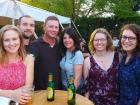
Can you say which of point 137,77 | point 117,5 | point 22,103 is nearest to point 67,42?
point 137,77

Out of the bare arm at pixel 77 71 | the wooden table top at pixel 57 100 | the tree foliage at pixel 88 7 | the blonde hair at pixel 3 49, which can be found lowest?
the wooden table top at pixel 57 100

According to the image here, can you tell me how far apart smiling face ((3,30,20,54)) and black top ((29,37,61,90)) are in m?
0.68

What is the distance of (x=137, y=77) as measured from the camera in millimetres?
3605

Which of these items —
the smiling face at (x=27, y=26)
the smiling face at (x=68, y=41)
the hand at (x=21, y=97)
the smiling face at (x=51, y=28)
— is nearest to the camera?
the hand at (x=21, y=97)

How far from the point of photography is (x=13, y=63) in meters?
3.45

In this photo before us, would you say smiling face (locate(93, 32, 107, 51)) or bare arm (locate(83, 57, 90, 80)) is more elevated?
smiling face (locate(93, 32, 107, 51))

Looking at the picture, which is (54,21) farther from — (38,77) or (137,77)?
(137,77)

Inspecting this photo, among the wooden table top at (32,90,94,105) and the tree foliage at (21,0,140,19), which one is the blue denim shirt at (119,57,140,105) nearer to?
the wooden table top at (32,90,94,105)

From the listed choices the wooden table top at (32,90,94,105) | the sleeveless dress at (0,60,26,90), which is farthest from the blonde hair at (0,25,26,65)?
the wooden table top at (32,90,94,105)

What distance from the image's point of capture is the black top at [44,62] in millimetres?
4137

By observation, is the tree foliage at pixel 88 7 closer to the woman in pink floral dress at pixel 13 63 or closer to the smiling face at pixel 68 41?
the smiling face at pixel 68 41

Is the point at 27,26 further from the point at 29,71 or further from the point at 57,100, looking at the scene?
the point at 57,100

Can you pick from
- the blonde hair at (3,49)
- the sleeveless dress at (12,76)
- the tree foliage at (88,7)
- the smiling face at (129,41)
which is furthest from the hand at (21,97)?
the tree foliage at (88,7)

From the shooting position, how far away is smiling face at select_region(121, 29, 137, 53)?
3.66m
